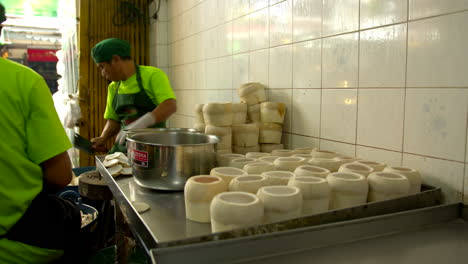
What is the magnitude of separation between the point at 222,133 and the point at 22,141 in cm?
92

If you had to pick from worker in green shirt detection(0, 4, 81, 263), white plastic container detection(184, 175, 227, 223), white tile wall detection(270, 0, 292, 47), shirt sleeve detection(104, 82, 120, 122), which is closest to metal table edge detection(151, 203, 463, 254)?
white plastic container detection(184, 175, 227, 223)

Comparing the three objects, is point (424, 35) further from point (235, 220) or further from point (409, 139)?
point (235, 220)

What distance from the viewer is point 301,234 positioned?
95 centimetres

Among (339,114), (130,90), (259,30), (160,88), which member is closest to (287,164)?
(339,114)

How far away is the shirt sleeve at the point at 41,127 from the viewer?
132cm

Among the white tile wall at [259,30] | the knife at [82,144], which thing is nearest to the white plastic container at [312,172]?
the white tile wall at [259,30]

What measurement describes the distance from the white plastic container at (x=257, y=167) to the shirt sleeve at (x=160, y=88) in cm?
143

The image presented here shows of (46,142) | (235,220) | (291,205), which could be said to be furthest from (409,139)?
(46,142)

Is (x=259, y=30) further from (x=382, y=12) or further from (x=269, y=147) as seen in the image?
(x=382, y=12)

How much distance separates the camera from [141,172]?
143 centimetres

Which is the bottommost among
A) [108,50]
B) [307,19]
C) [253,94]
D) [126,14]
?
[253,94]

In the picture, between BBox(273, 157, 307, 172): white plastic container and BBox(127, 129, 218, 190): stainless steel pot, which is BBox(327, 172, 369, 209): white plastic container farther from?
BBox(127, 129, 218, 190): stainless steel pot

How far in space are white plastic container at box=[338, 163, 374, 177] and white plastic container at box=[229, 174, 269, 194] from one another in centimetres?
35

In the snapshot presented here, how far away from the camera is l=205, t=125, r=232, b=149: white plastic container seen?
1902 mm
